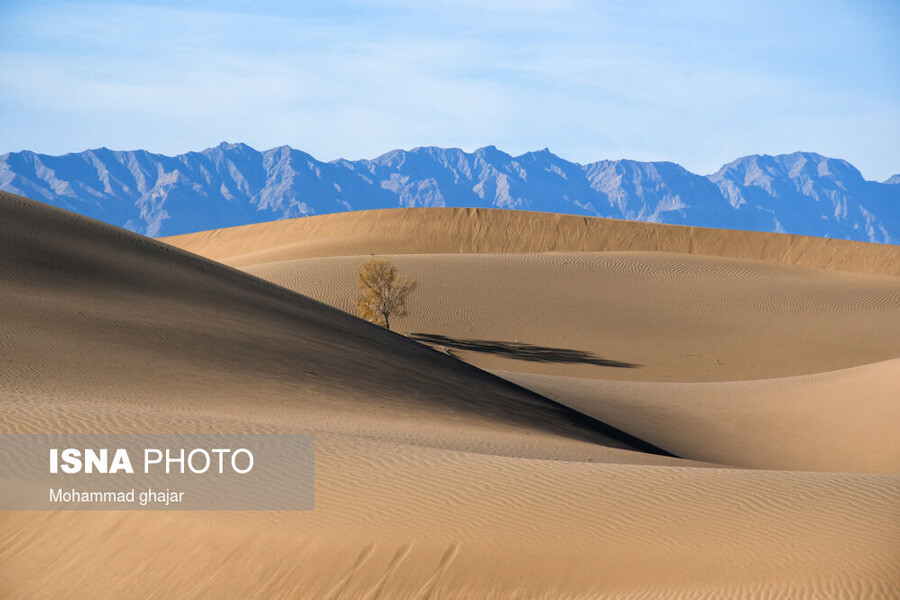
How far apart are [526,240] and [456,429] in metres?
47.2

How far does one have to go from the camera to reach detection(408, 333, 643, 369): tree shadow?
32156 mm

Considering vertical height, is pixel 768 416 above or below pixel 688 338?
below

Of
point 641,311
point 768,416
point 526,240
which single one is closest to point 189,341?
point 768,416

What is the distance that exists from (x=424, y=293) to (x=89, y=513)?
31507 millimetres

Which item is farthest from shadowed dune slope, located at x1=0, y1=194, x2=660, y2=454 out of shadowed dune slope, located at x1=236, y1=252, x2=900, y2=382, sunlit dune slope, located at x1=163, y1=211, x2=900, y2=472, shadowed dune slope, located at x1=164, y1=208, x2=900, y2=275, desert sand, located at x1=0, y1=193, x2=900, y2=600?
shadowed dune slope, located at x1=164, y1=208, x2=900, y2=275

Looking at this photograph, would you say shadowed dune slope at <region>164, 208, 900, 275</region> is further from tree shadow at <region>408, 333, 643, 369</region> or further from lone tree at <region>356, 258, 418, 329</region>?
tree shadow at <region>408, 333, 643, 369</region>

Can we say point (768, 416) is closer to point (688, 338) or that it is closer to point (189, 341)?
point (189, 341)

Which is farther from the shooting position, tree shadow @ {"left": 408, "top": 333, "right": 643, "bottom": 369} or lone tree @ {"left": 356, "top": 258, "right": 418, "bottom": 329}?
lone tree @ {"left": 356, "top": 258, "right": 418, "bottom": 329}

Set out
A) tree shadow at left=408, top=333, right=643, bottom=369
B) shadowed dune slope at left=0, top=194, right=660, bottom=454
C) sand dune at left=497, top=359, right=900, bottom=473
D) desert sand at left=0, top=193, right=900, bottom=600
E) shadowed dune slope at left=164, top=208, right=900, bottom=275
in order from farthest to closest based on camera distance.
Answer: shadowed dune slope at left=164, top=208, right=900, bottom=275
tree shadow at left=408, top=333, right=643, bottom=369
sand dune at left=497, top=359, right=900, bottom=473
shadowed dune slope at left=0, top=194, right=660, bottom=454
desert sand at left=0, top=193, right=900, bottom=600

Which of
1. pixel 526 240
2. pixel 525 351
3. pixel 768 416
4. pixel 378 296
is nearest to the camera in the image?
pixel 768 416

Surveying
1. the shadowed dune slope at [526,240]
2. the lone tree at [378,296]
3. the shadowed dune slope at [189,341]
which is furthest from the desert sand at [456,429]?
the shadowed dune slope at [526,240]

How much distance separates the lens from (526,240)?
6006cm

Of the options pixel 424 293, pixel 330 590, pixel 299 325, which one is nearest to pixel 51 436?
pixel 330 590

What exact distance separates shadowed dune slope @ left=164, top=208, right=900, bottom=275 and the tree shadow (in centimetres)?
2334
